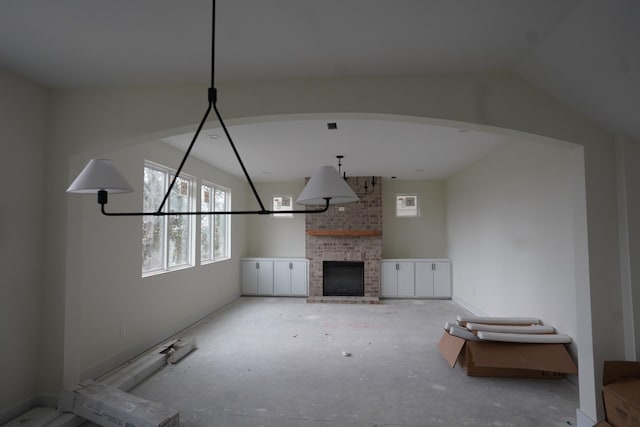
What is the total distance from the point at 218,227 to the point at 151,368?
3504 mm

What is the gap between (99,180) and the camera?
1.82 metres

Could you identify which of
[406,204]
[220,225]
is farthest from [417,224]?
[220,225]

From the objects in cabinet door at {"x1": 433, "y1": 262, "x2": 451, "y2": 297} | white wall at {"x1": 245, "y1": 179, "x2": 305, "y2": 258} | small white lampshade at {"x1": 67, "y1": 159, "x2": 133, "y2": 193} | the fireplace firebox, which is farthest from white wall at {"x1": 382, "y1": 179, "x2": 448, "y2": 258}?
small white lampshade at {"x1": 67, "y1": 159, "x2": 133, "y2": 193}

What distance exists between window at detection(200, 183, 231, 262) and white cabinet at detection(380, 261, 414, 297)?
3411mm

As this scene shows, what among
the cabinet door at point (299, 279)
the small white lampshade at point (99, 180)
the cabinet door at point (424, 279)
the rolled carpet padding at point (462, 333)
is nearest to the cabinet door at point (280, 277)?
the cabinet door at point (299, 279)

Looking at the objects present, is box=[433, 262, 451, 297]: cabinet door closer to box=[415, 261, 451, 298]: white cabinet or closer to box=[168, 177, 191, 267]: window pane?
box=[415, 261, 451, 298]: white cabinet

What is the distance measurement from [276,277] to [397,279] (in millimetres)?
2667

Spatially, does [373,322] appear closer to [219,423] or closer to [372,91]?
[219,423]

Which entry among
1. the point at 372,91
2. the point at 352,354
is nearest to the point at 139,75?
the point at 372,91

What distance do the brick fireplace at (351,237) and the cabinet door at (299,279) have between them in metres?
0.18

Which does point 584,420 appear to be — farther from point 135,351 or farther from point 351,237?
point 351,237

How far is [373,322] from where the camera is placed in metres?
5.55

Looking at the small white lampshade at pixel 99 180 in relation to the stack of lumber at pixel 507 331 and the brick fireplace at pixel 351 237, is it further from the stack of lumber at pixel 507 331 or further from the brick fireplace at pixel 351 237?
the brick fireplace at pixel 351 237

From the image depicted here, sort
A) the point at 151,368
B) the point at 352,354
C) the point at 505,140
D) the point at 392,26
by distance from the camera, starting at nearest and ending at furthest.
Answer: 1. the point at 392,26
2. the point at 151,368
3. the point at 352,354
4. the point at 505,140
